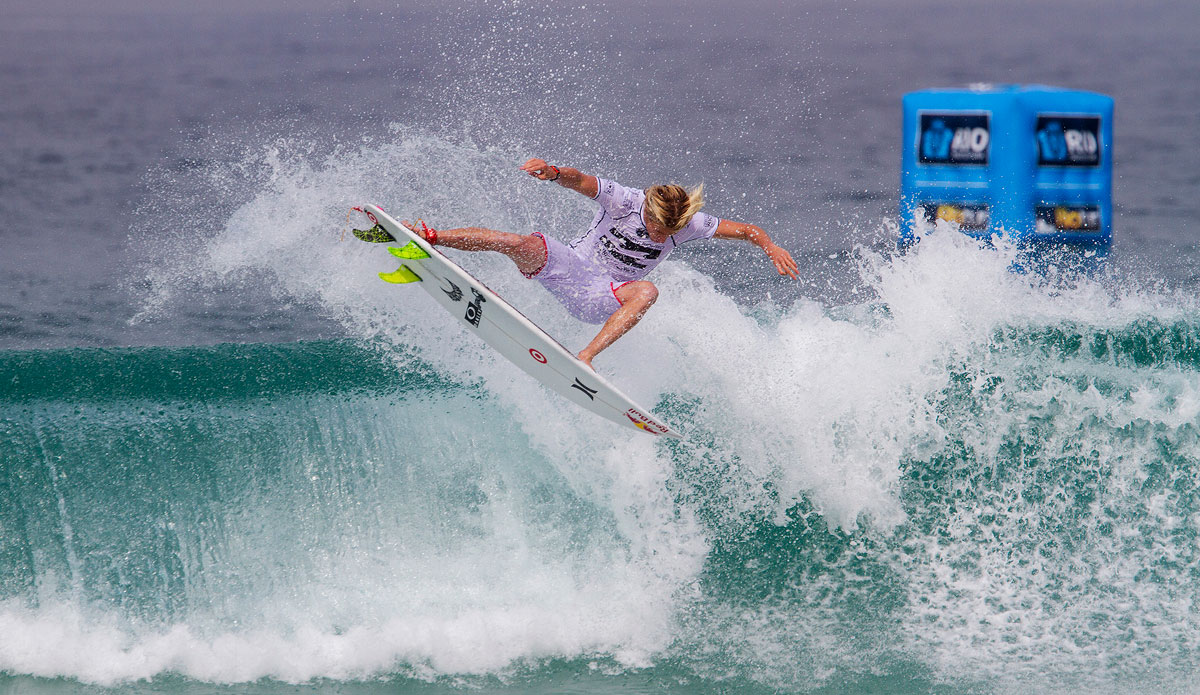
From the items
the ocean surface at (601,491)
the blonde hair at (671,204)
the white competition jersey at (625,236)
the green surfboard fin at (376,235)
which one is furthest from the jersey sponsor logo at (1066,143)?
the green surfboard fin at (376,235)

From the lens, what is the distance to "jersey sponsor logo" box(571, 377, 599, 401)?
4578 mm

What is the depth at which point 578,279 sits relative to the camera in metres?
4.75

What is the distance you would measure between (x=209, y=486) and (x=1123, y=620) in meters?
5.00

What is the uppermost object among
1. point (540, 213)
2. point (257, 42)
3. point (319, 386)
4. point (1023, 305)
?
point (257, 42)

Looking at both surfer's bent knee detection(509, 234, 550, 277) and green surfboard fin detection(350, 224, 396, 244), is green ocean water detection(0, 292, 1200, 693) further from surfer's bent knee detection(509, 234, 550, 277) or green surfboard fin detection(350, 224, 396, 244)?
green surfboard fin detection(350, 224, 396, 244)

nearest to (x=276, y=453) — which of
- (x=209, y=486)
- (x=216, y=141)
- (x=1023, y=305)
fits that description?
(x=209, y=486)

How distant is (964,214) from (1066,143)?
0.89 meters

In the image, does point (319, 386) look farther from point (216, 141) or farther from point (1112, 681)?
point (216, 141)

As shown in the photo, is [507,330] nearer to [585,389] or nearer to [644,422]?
[585,389]

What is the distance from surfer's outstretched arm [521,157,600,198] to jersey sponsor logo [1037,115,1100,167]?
436 cm

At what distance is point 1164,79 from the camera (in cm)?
1315

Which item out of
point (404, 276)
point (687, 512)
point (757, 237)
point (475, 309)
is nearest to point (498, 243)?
point (475, 309)

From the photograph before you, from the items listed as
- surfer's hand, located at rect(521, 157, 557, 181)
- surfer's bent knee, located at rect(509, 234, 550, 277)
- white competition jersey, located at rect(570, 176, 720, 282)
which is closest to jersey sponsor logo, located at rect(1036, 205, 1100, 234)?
white competition jersey, located at rect(570, 176, 720, 282)

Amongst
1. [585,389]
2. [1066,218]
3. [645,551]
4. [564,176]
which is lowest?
[645,551]
